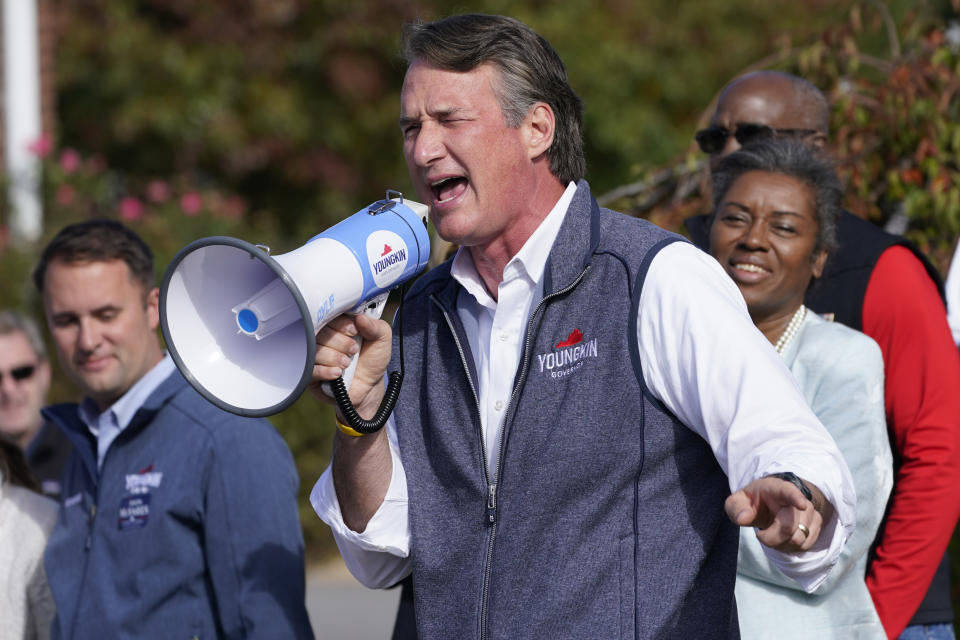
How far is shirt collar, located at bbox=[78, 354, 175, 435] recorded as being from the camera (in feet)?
12.4

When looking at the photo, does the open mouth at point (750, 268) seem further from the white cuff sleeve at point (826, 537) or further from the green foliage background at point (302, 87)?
the green foliage background at point (302, 87)

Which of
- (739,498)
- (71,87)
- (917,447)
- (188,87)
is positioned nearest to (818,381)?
(917,447)

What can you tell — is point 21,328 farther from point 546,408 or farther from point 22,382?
point 546,408

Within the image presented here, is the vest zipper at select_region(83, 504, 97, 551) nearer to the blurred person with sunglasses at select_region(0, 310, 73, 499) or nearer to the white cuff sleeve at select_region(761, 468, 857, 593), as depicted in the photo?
the blurred person with sunglasses at select_region(0, 310, 73, 499)

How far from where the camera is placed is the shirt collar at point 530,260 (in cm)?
286

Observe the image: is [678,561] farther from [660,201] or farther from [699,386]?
[660,201]

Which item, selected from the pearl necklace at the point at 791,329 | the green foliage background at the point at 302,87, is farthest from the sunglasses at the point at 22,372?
the green foliage background at the point at 302,87

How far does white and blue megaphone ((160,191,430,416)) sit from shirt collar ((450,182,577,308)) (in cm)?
23

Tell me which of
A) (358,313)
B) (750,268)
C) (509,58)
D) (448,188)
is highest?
(509,58)

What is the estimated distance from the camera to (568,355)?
2686mm

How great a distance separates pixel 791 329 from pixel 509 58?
44.1 inches

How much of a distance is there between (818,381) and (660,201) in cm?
233

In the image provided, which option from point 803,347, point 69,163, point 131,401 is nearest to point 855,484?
point 803,347

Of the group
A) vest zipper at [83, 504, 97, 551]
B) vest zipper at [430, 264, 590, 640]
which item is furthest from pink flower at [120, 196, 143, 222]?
vest zipper at [430, 264, 590, 640]
